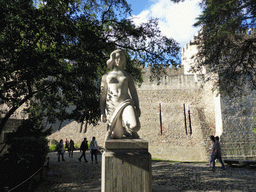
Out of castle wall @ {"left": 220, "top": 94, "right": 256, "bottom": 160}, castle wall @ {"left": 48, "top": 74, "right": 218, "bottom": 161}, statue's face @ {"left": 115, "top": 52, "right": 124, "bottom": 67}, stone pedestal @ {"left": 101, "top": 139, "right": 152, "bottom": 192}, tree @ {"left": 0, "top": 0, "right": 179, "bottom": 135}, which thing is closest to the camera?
stone pedestal @ {"left": 101, "top": 139, "right": 152, "bottom": 192}

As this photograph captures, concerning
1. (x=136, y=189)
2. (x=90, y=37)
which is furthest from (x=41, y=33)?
(x=136, y=189)

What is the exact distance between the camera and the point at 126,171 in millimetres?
2986

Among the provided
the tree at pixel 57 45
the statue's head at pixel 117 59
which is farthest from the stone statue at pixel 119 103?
the tree at pixel 57 45

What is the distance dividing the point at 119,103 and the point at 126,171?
1.19m

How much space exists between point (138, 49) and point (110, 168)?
6.44m

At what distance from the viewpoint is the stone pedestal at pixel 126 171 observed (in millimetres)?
2947

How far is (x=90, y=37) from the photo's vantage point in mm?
6039

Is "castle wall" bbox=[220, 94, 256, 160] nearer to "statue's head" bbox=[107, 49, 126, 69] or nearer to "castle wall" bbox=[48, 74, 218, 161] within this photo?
"castle wall" bbox=[48, 74, 218, 161]

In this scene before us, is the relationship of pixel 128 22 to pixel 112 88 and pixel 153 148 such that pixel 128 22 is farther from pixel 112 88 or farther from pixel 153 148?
pixel 153 148

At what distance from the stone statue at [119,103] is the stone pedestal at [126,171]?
0.46 meters

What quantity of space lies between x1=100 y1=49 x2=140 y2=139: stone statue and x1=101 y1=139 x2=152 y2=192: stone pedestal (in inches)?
18.1

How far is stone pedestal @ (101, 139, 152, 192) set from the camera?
295 centimetres

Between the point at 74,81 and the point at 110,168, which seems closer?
the point at 110,168

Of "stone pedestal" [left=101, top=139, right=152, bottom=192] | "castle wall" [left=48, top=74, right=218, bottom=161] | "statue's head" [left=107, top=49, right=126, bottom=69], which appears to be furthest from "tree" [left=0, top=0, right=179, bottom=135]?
"castle wall" [left=48, top=74, right=218, bottom=161]
